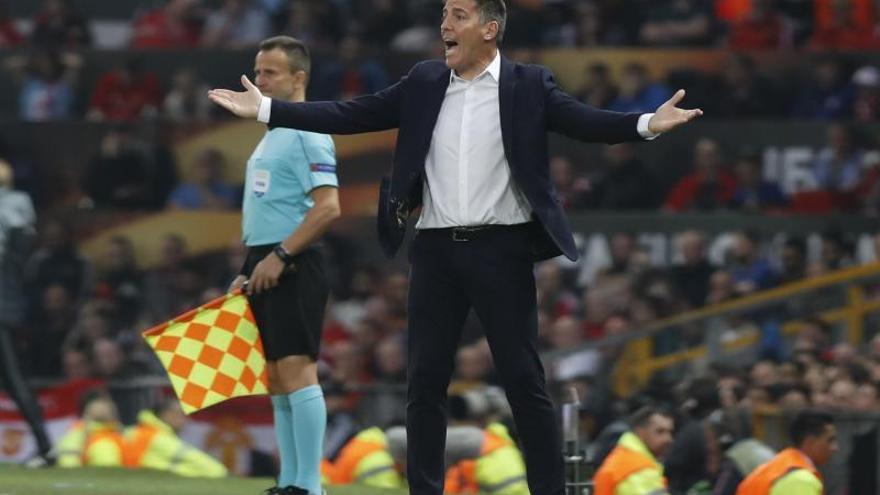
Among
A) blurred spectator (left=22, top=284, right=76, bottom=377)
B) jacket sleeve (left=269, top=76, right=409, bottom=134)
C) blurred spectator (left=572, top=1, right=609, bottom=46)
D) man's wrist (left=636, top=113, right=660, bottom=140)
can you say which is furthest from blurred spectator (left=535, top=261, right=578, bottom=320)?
man's wrist (left=636, top=113, right=660, bottom=140)

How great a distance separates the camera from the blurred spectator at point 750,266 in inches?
709

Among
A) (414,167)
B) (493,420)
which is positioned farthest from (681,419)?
(414,167)

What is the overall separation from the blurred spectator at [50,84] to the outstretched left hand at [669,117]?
→ 524 inches

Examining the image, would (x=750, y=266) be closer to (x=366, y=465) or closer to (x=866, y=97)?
(x=866, y=97)

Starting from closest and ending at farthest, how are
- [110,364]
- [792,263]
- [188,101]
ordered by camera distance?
[110,364] < [792,263] < [188,101]

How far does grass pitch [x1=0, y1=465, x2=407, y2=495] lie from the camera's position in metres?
10.9

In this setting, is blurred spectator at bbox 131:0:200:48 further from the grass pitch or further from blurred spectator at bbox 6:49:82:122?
the grass pitch

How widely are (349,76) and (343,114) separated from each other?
11366 mm

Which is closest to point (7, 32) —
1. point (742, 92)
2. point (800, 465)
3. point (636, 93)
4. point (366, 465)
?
point (636, 93)

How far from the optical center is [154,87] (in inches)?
808

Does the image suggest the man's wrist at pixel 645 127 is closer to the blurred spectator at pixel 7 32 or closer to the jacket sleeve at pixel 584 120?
the jacket sleeve at pixel 584 120

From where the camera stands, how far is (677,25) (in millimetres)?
20594

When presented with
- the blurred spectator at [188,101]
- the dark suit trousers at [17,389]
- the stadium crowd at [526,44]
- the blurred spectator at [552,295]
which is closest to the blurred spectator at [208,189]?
the stadium crowd at [526,44]

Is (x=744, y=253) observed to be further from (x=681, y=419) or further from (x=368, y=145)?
(x=681, y=419)
